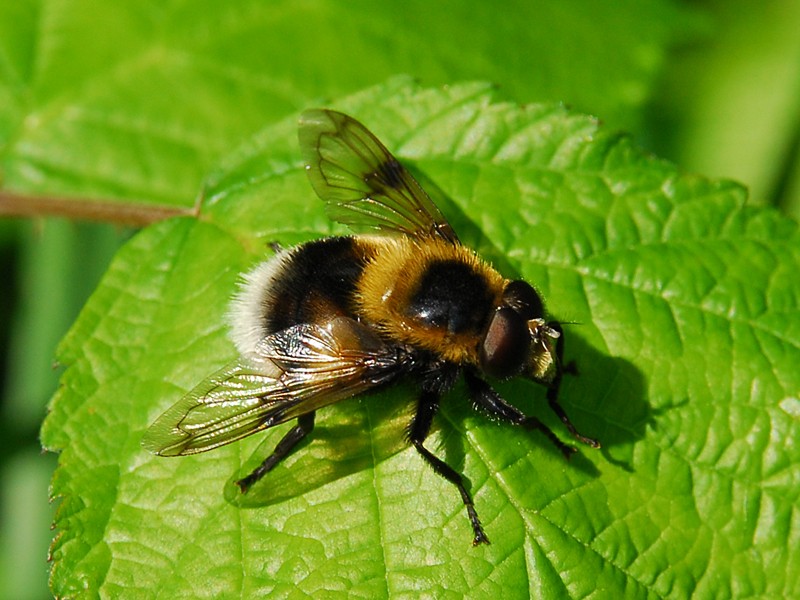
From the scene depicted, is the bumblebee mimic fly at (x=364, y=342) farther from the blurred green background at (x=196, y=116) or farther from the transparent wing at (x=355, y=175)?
the blurred green background at (x=196, y=116)

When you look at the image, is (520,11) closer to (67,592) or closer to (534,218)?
(534,218)

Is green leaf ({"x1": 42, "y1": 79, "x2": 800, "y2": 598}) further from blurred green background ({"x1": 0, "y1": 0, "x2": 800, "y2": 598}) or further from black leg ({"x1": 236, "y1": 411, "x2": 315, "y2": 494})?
blurred green background ({"x1": 0, "y1": 0, "x2": 800, "y2": 598})

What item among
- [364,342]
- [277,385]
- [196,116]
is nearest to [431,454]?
[364,342]

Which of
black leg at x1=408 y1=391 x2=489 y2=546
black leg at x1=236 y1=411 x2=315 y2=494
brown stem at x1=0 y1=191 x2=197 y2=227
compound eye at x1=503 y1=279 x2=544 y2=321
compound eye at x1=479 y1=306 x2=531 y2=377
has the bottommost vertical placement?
black leg at x1=236 y1=411 x2=315 y2=494

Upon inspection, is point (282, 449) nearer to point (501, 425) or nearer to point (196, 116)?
point (501, 425)

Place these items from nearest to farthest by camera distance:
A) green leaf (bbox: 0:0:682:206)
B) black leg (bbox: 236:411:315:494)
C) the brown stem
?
black leg (bbox: 236:411:315:494), the brown stem, green leaf (bbox: 0:0:682:206)

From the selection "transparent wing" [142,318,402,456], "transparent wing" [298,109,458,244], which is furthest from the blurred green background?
"transparent wing" [142,318,402,456]

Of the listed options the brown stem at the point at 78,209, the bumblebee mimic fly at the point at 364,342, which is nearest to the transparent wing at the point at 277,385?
the bumblebee mimic fly at the point at 364,342
